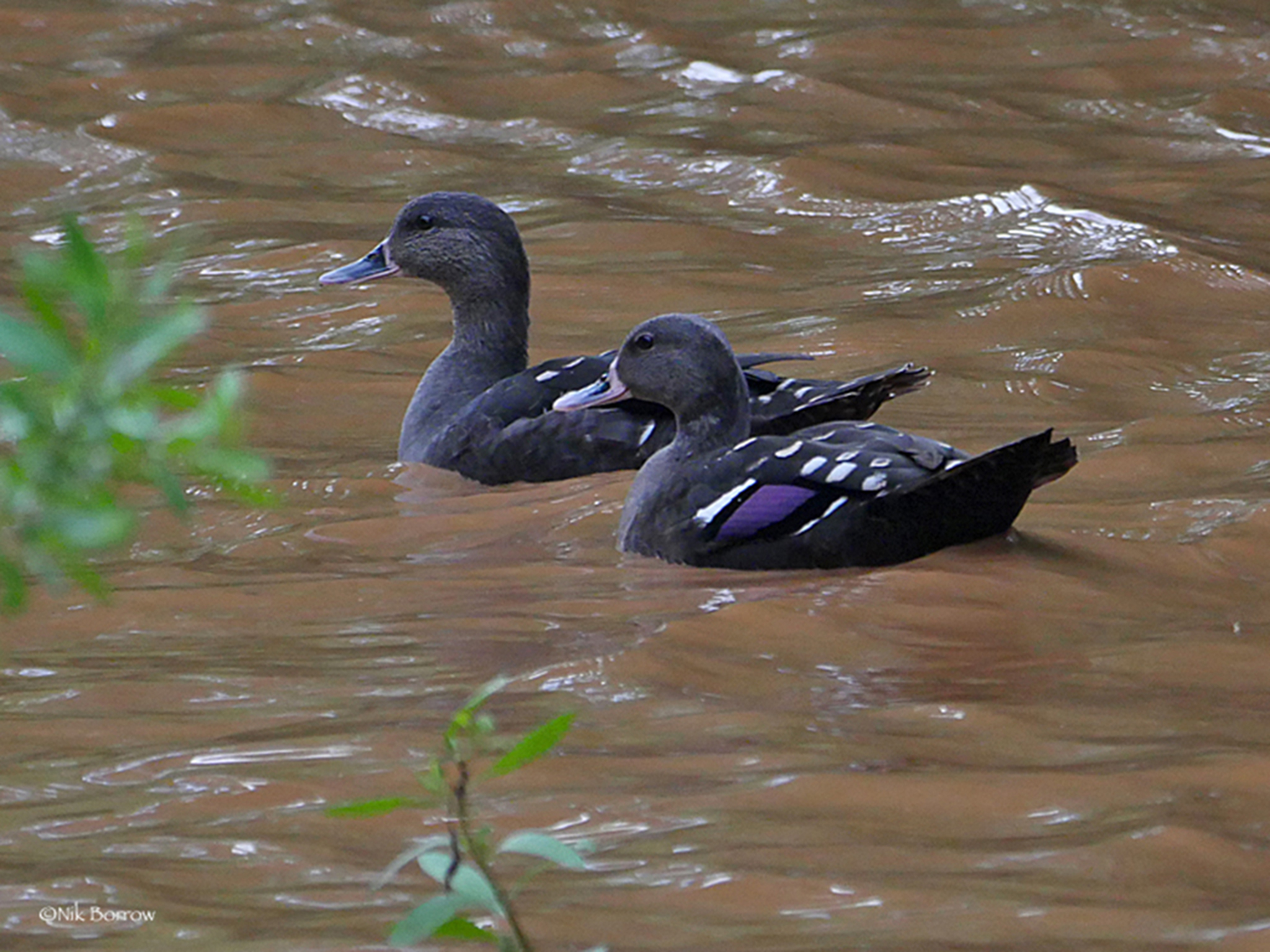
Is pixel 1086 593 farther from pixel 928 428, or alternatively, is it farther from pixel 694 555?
pixel 928 428

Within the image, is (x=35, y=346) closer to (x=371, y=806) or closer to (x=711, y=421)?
(x=371, y=806)

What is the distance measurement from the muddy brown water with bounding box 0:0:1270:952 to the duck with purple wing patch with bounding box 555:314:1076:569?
109 millimetres

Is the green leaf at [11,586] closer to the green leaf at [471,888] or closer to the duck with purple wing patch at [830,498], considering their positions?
the green leaf at [471,888]

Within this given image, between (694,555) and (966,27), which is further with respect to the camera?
(966,27)

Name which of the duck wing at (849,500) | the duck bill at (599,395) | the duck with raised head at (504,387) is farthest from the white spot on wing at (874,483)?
the duck bill at (599,395)

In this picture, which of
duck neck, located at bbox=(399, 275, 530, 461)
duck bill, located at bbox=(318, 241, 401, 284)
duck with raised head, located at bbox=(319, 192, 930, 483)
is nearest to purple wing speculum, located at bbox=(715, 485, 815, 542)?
duck with raised head, located at bbox=(319, 192, 930, 483)

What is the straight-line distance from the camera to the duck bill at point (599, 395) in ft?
19.3

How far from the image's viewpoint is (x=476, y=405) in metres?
6.79

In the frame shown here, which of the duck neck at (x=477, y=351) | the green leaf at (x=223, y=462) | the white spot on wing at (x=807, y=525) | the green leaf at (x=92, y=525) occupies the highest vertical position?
the green leaf at (x=223, y=462)

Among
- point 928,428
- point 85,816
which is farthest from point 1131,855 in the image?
point 928,428

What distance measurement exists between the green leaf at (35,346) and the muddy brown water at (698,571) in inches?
65.1

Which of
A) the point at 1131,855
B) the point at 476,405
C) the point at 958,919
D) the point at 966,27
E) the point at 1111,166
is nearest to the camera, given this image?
the point at 958,919

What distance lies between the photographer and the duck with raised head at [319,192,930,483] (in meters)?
6.15

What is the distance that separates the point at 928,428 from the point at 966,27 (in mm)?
8611
